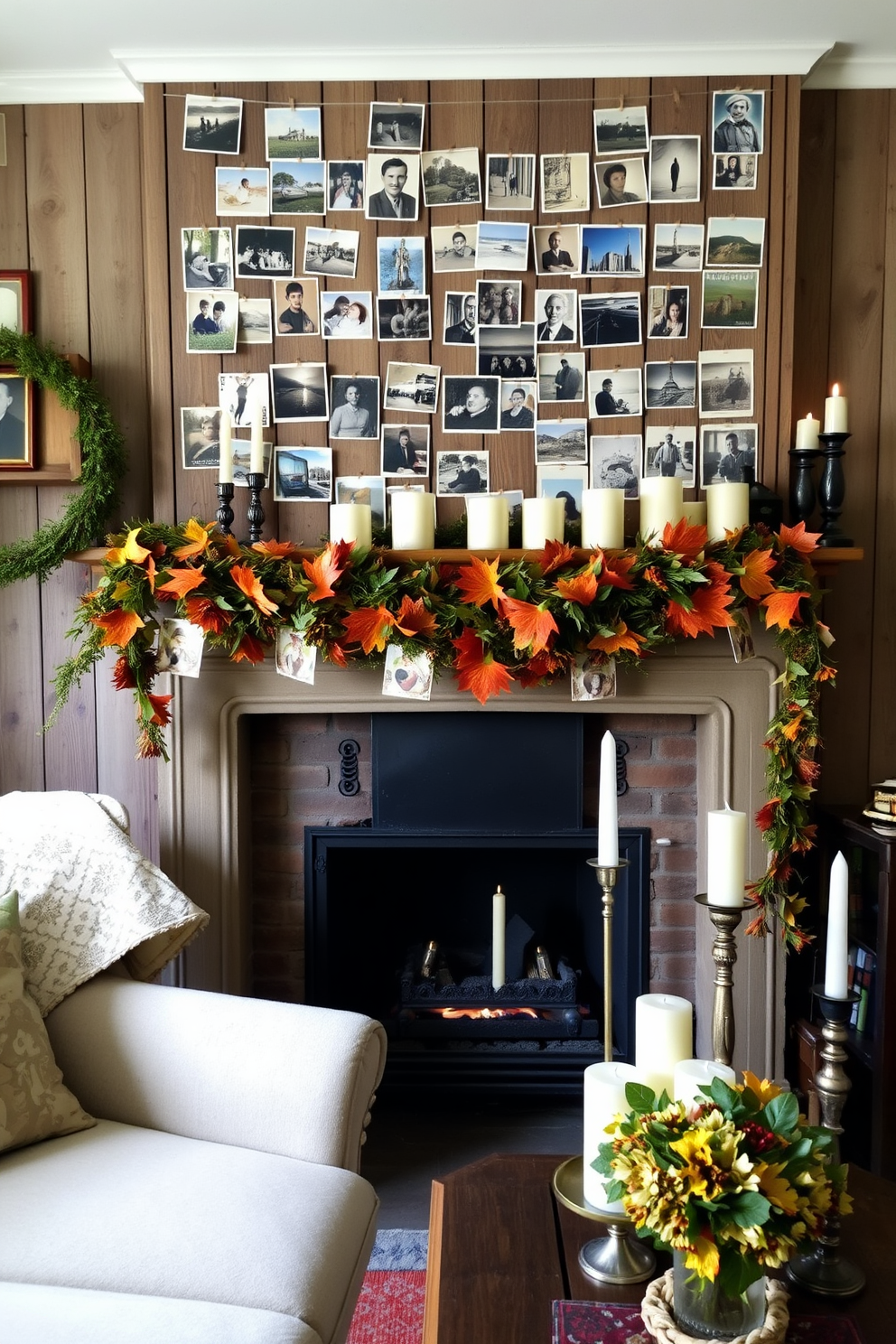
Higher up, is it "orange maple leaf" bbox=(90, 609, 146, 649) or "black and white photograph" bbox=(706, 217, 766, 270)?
"black and white photograph" bbox=(706, 217, 766, 270)

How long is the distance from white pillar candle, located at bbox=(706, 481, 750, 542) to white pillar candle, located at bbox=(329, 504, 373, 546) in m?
0.71

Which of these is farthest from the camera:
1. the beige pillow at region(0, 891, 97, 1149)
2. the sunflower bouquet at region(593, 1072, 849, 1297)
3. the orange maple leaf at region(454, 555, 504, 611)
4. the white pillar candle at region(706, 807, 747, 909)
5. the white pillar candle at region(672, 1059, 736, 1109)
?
the orange maple leaf at region(454, 555, 504, 611)

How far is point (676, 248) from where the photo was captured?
2049mm

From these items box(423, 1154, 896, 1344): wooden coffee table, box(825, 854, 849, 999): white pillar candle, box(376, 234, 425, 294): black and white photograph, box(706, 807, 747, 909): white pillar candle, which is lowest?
box(423, 1154, 896, 1344): wooden coffee table

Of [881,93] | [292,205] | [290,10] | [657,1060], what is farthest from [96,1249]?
[881,93]

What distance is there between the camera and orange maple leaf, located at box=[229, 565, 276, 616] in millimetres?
1834

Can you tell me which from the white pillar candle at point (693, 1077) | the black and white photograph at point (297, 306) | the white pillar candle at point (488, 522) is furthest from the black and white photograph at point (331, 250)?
the white pillar candle at point (693, 1077)

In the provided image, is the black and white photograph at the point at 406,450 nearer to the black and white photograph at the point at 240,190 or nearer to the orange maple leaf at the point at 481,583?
the orange maple leaf at the point at 481,583

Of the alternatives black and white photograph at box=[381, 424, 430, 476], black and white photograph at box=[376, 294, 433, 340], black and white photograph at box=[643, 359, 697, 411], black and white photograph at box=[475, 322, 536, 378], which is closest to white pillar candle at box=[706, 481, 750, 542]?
black and white photograph at box=[643, 359, 697, 411]

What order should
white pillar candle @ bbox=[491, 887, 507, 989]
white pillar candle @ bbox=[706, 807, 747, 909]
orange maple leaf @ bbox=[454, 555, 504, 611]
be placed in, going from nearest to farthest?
white pillar candle @ bbox=[706, 807, 747, 909], orange maple leaf @ bbox=[454, 555, 504, 611], white pillar candle @ bbox=[491, 887, 507, 989]

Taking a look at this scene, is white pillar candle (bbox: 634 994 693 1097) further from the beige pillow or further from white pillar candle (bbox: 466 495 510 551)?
white pillar candle (bbox: 466 495 510 551)

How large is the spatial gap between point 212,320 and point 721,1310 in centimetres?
198

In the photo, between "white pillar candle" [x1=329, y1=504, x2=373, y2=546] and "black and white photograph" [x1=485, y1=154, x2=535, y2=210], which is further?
"black and white photograph" [x1=485, y1=154, x2=535, y2=210]

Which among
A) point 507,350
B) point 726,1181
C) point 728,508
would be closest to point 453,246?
point 507,350
